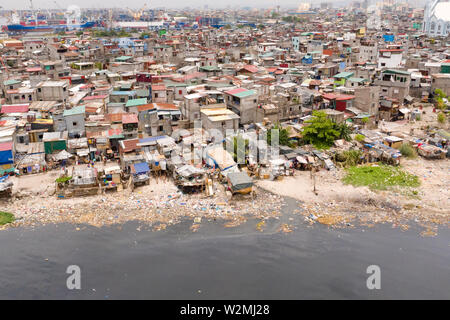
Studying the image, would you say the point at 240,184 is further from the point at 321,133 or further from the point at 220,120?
the point at 321,133

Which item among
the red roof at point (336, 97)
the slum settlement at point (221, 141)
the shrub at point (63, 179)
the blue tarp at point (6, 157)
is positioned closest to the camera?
the shrub at point (63, 179)

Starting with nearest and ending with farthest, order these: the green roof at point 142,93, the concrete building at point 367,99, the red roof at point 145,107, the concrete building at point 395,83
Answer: the red roof at point 145,107
the concrete building at point 367,99
the green roof at point 142,93
the concrete building at point 395,83

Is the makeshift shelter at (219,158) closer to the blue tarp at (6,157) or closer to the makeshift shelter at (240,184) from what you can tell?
the makeshift shelter at (240,184)

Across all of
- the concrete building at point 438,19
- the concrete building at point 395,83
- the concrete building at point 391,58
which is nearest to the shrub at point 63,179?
the concrete building at point 395,83

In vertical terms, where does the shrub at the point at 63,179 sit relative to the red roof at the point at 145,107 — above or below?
below

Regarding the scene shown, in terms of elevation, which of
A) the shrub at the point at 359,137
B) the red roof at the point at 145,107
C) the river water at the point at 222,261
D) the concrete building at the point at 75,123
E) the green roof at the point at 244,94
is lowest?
the river water at the point at 222,261

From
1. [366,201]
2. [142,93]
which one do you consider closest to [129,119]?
[142,93]

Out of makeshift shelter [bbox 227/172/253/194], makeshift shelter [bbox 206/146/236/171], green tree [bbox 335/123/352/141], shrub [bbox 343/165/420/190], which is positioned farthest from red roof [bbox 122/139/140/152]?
green tree [bbox 335/123/352/141]
